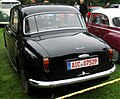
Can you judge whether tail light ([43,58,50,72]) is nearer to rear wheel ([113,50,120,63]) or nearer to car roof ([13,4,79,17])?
car roof ([13,4,79,17])

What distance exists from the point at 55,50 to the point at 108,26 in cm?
352

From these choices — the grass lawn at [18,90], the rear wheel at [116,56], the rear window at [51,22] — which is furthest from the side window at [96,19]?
the rear window at [51,22]

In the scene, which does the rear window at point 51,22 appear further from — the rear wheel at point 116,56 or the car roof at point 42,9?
the rear wheel at point 116,56

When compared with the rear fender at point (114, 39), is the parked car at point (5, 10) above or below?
below

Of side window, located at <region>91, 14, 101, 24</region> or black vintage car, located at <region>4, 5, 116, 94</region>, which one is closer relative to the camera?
black vintage car, located at <region>4, 5, 116, 94</region>

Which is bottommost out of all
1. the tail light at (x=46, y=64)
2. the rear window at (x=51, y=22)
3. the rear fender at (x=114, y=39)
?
the rear fender at (x=114, y=39)

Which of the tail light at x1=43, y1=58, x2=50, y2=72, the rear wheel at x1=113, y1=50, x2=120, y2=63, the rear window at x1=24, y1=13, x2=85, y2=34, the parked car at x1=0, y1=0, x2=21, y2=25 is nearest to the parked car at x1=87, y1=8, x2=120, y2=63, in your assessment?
the rear wheel at x1=113, y1=50, x2=120, y2=63

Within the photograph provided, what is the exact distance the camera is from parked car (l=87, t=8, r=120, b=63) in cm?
679

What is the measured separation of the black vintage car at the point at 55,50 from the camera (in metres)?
4.38

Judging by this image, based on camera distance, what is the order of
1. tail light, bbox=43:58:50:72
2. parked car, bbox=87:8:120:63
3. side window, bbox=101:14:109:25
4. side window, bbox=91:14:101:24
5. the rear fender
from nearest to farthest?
tail light, bbox=43:58:50:72 → the rear fender → parked car, bbox=87:8:120:63 → side window, bbox=101:14:109:25 → side window, bbox=91:14:101:24

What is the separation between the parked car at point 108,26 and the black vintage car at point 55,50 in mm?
1437

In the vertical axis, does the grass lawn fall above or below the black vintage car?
below

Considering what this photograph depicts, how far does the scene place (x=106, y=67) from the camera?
16.0 ft

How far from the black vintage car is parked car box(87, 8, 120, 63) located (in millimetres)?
1437
